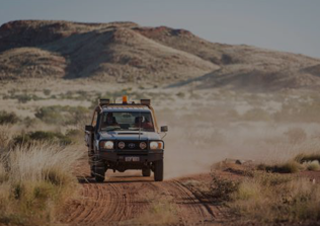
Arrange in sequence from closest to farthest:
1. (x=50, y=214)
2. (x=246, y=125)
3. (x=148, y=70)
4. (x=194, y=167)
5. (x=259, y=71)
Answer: (x=50, y=214) < (x=194, y=167) < (x=246, y=125) < (x=259, y=71) < (x=148, y=70)

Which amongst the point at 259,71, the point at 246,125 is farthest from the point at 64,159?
the point at 259,71

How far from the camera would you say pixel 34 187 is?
31.9 ft

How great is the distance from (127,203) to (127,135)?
256 centimetres

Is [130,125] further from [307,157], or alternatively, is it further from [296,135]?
[296,135]

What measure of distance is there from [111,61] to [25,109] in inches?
3084

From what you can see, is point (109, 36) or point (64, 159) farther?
point (109, 36)

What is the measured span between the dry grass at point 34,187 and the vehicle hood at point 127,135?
142 cm

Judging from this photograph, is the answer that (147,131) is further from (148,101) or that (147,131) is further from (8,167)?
(8,167)

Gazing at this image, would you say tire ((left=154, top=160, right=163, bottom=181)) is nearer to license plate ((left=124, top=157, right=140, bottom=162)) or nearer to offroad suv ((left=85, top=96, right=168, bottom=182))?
offroad suv ((left=85, top=96, right=168, bottom=182))

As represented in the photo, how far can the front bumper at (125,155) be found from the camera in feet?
42.4

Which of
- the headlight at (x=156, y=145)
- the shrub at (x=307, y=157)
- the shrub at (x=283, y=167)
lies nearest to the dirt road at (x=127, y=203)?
the headlight at (x=156, y=145)

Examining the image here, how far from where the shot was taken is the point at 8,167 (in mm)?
11078

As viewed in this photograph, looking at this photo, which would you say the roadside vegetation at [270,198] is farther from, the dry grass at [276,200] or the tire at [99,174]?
the tire at [99,174]

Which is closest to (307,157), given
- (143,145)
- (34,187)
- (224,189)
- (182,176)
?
(182,176)
